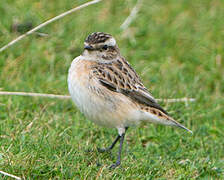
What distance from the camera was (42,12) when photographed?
1101cm

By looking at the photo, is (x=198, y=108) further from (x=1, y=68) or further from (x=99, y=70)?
(x=1, y=68)

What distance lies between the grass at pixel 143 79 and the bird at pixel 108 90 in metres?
0.57

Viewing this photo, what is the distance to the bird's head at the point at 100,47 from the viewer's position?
743 centimetres

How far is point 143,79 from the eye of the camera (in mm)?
10312

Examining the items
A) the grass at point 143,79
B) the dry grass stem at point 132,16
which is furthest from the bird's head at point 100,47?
the dry grass stem at point 132,16

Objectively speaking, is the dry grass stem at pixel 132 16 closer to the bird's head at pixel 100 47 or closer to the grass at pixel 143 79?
the grass at pixel 143 79

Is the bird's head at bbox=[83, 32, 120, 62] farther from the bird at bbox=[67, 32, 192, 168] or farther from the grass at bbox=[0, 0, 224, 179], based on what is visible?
the grass at bbox=[0, 0, 224, 179]

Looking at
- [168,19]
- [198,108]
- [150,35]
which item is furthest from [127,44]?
[198,108]

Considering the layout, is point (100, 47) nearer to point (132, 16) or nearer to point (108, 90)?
point (108, 90)

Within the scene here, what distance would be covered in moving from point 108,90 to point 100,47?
2.34ft

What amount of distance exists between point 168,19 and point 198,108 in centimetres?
320

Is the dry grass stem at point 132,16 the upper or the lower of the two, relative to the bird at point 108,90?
upper

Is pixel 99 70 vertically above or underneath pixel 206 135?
above

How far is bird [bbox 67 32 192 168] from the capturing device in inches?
278
